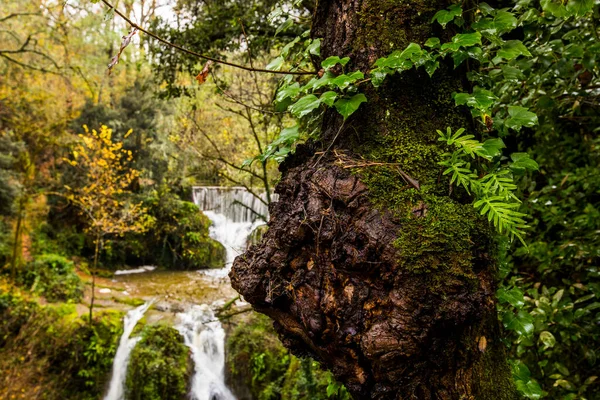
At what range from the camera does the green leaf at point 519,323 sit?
1.09m

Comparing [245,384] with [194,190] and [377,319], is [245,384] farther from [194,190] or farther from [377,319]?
[194,190]

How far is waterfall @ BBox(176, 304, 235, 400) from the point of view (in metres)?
7.04

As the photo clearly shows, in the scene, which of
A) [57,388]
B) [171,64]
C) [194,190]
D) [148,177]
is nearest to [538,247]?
[171,64]

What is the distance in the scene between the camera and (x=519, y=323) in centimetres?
111

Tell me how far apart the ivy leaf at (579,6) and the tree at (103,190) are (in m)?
9.14

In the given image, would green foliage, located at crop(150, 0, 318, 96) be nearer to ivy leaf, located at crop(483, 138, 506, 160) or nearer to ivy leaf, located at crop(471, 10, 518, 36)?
ivy leaf, located at crop(471, 10, 518, 36)

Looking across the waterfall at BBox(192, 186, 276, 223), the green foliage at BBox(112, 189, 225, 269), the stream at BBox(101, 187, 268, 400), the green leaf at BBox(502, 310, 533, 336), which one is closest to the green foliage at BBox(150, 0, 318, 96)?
the stream at BBox(101, 187, 268, 400)

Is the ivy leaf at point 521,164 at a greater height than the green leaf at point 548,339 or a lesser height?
greater

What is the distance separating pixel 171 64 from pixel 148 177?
9138 mm

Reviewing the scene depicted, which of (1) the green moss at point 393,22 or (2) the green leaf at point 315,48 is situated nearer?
(1) the green moss at point 393,22

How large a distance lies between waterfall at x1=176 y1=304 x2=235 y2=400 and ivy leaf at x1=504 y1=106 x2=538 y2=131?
266 inches

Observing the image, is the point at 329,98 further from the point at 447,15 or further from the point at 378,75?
the point at 447,15

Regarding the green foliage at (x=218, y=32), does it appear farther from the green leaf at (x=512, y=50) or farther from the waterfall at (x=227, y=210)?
the waterfall at (x=227, y=210)

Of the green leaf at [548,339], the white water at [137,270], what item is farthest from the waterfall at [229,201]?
the green leaf at [548,339]
